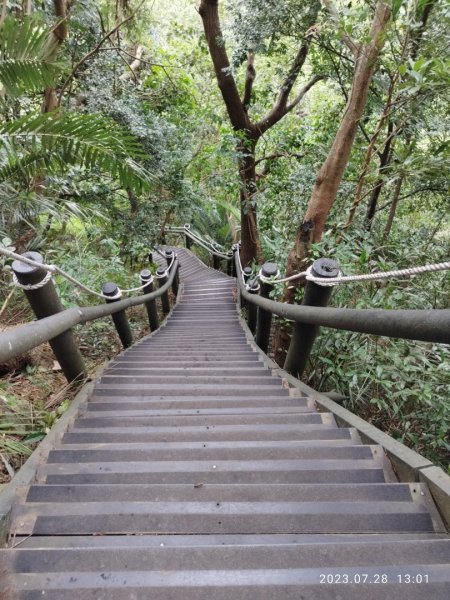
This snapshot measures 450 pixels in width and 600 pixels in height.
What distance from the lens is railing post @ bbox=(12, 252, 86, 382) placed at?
1.81 metres

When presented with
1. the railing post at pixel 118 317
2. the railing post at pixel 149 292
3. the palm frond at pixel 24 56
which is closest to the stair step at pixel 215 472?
the railing post at pixel 118 317

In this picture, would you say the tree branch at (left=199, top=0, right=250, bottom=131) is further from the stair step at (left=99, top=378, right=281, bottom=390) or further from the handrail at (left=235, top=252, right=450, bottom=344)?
the handrail at (left=235, top=252, right=450, bottom=344)

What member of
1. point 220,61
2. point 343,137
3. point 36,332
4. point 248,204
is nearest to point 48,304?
point 36,332

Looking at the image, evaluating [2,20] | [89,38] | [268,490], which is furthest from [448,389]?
[89,38]

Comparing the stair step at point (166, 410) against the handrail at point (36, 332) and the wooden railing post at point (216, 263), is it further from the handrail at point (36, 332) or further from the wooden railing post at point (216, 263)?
the wooden railing post at point (216, 263)

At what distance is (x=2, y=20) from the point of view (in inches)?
135

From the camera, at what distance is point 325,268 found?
2154mm

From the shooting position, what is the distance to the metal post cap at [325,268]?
7.00 ft

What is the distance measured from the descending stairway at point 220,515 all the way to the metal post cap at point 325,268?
798 millimetres

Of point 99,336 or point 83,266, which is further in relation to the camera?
point 83,266

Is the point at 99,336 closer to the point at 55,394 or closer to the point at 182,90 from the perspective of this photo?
the point at 55,394

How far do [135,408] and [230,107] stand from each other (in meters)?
5.99

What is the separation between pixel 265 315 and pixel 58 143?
98.8 inches

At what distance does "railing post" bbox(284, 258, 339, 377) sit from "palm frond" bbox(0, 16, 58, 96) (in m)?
3.12
